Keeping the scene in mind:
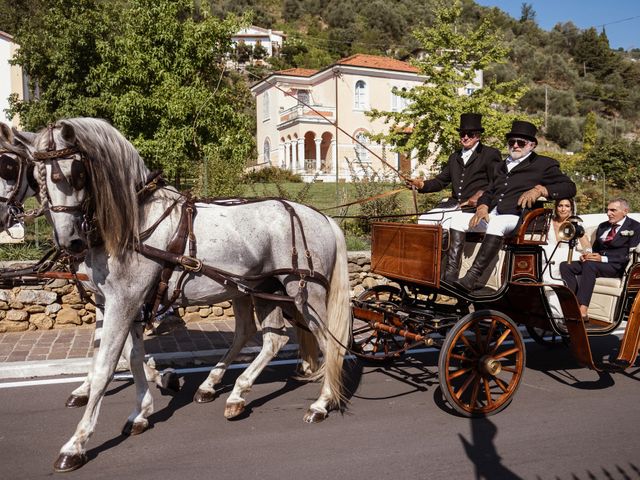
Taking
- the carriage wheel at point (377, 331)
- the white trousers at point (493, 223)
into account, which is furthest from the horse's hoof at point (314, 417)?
the white trousers at point (493, 223)

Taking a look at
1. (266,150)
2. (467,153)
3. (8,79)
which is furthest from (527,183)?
(266,150)

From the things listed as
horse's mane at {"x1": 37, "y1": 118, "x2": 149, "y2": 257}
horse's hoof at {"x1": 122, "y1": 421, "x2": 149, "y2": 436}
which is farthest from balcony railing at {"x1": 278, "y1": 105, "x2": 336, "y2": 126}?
horse's hoof at {"x1": 122, "y1": 421, "x2": 149, "y2": 436}

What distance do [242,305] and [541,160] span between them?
128 inches

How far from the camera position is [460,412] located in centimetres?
508

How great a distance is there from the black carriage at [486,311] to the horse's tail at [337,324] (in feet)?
0.86

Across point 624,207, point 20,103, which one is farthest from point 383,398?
point 20,103

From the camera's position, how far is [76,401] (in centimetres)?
534

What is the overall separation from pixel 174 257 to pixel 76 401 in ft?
6.21

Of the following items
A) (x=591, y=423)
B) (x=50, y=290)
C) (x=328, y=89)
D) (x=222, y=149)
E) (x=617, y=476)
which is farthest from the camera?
(x=328, y=89)

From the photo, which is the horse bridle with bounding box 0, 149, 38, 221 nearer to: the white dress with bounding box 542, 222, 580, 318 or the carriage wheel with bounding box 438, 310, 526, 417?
the carriage wheel with bounding box 438, 310, 526, 417

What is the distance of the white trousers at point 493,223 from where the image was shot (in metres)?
5.58

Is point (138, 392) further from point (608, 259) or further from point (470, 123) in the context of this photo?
point (608, 259)

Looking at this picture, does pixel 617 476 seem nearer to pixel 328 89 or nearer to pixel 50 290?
pixel 50 290

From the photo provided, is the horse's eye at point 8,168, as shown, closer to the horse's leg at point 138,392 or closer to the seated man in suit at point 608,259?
the horse's leg at point 138,392
